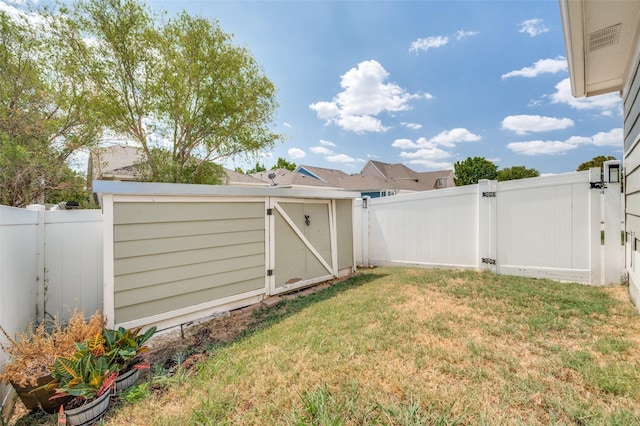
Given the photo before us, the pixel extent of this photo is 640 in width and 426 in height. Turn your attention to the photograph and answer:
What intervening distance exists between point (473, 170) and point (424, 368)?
97.4 ft

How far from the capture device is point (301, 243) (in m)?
4.70

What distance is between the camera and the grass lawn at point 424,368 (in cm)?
164

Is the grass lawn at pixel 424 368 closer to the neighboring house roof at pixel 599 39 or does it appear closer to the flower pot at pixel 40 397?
the flower pot at pixel 40 397

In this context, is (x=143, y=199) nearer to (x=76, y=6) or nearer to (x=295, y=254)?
(x=295, y=254)

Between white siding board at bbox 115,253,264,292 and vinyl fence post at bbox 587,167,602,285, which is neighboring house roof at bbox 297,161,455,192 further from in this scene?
white siding board at bbox 115,253,264,292

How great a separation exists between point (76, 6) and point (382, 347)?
1329cm

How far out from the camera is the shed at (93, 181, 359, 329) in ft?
9.37

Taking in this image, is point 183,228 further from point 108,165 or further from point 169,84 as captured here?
point 108,165

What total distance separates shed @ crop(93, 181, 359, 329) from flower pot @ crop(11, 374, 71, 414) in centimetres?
82

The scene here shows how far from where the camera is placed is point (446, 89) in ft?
35.1

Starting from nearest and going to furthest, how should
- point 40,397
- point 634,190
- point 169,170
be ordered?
point 40,397 → point 634,190 → point 169,170

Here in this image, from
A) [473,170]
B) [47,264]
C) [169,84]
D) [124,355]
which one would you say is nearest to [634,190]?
[124,355]

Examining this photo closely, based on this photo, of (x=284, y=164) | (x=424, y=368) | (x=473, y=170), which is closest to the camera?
(x=424, y=368)

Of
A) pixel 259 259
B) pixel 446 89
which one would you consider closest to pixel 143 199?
pixel 259 259
